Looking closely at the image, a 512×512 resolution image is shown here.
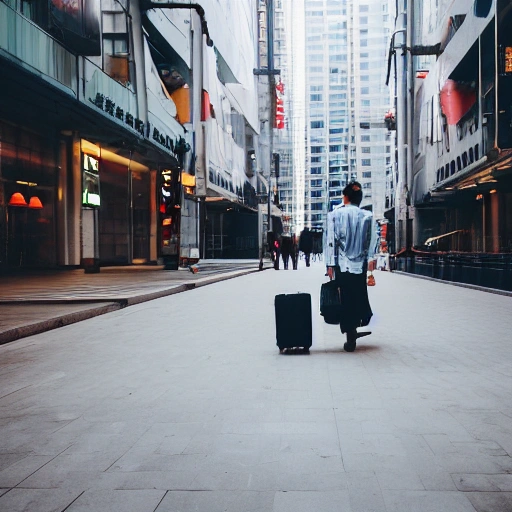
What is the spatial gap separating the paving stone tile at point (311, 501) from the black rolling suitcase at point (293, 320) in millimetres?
4259

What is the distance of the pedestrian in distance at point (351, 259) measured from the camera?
774 cm

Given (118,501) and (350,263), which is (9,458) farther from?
(350,263)

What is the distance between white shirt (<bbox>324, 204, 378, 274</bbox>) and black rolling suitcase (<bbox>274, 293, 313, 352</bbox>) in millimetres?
601

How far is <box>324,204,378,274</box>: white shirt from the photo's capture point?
7770 millimetres

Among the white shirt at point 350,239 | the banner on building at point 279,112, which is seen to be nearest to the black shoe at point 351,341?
the white shirt at point 350,239

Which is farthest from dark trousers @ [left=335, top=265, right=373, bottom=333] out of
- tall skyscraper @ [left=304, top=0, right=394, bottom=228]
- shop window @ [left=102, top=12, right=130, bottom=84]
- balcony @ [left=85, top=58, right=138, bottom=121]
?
tall skyscraper @ [left=304, top=0, right=394, bottom=228]

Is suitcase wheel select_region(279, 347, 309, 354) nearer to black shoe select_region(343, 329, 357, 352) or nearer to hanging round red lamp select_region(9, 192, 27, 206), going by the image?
black shoe select_region(343, 329, 357, 352)

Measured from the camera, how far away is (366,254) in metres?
7.82

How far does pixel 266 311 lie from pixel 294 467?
9.31 meters

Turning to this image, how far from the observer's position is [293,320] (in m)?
7.57

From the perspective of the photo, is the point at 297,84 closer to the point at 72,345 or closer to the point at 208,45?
the point at 208,45

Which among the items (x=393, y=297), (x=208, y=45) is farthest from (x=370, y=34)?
(x=393, y=297)

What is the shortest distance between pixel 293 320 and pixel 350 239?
1.13 m

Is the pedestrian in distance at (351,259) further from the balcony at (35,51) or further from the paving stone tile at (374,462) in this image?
the balcony at (35,51)
